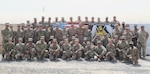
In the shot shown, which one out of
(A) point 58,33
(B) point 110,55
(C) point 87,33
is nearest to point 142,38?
(B) point 110,55

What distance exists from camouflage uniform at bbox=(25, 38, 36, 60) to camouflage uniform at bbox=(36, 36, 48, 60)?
197 mm

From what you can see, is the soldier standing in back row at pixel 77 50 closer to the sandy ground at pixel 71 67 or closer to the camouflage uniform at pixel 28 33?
the sandy ground at pixel 71 67

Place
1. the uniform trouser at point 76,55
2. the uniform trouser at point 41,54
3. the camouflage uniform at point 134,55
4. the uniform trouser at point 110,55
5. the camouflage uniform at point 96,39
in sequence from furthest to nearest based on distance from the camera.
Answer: the camouflage uniform at point 96,39
the uniform trouser at point 76,55
the uniform trouser at point 41,54
the uniform trouser at point 110,55
the camouflage uniform at point 134,55

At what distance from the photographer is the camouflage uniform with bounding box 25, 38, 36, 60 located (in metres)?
15.4

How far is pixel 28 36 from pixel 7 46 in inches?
41.3

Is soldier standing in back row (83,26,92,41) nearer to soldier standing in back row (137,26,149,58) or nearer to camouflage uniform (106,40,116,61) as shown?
camouflage uniform (106,40,116,61)

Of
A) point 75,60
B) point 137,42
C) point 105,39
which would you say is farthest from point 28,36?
point 137,42

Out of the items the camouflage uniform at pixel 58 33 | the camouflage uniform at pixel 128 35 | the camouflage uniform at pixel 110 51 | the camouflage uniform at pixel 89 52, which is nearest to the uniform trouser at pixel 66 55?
the camouflage uniform at pixel 89 52

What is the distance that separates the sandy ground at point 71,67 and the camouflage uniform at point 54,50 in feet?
1.81

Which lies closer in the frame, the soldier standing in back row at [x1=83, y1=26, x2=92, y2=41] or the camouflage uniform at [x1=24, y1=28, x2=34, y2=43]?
the camouflage uniform at [x1=24, y1=28, x2=34, y2=43]

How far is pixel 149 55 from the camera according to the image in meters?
17.5

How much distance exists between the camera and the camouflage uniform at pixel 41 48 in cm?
1553

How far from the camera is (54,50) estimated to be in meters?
15.5

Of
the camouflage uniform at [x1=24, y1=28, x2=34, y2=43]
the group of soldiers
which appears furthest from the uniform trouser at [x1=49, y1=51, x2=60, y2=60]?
the camouflage uniform at [x1=24, y1=28, x2=34, y2=43]
